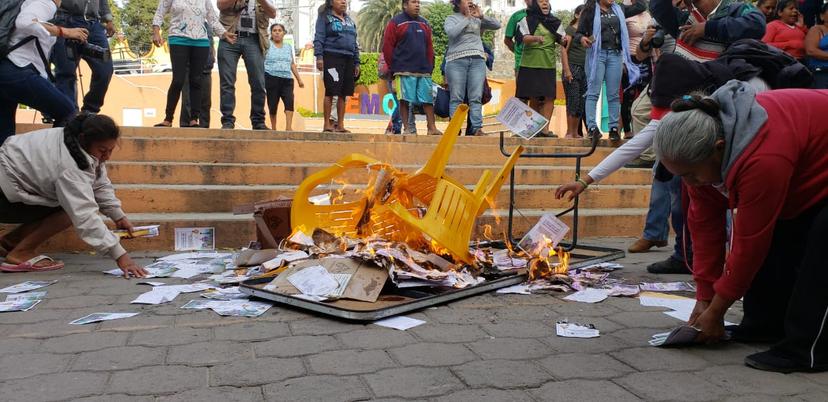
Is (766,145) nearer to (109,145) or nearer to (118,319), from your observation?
(118,319)

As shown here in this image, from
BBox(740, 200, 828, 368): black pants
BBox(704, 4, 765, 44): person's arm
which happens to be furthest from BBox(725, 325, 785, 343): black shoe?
BBox(704, 4, 765, 44): person's arm

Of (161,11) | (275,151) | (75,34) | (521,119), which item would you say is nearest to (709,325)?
(521,119)

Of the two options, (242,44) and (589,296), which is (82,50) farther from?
(589,296)

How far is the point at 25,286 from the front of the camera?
3.86 metres

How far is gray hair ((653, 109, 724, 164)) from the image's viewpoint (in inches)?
95.3

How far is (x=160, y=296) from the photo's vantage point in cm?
365

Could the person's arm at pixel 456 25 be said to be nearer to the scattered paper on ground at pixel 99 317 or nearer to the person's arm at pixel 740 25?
the person's arm at pixel 740 25

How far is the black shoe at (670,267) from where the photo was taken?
4.46m

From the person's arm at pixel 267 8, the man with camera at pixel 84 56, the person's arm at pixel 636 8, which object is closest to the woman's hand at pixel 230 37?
the person's arm at pixel 267 8

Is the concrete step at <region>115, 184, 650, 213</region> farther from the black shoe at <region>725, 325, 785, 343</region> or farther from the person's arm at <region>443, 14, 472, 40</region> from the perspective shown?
the black shoe at <region>725, 325, 785, 343</region>

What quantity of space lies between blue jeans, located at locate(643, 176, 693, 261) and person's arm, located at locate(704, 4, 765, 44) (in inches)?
38.9

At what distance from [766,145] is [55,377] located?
2.71m

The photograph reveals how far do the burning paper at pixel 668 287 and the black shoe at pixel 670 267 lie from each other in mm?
340

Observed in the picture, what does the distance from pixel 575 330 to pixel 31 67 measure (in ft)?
13.9
